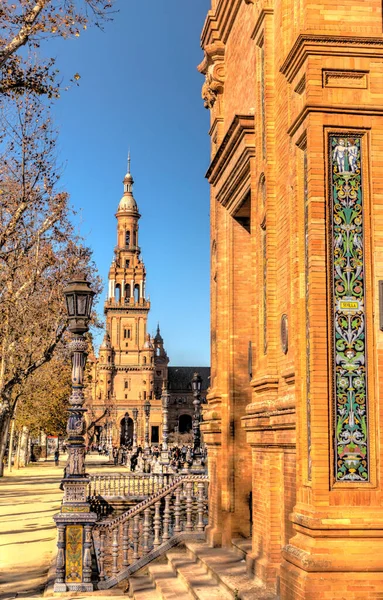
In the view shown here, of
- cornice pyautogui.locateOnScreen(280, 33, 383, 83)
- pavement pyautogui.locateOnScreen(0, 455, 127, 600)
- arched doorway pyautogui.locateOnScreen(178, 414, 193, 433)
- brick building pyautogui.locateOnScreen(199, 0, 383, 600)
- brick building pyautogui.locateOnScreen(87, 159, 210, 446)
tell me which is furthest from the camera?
arched doorway pyautogui.locateOnScreen(178, 414, 193, 433)

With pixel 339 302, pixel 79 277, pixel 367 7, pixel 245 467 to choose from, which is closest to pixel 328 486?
pixel 339 302

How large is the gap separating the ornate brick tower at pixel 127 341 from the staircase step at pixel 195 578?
117819mm

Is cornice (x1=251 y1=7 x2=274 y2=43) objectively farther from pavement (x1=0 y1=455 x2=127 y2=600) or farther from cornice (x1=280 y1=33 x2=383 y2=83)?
pavement (x1=0 y1=455 x2=127 y2=600)

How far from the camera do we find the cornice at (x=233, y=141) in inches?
466

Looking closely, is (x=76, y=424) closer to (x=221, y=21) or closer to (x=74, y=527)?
(x=74, y=527)

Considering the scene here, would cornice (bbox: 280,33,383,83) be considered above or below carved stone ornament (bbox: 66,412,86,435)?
above

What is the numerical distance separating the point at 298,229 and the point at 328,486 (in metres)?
2.54

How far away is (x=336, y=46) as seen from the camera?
8258mm

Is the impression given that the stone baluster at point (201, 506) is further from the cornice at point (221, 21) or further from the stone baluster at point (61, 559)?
the cornice at point (221, 21)

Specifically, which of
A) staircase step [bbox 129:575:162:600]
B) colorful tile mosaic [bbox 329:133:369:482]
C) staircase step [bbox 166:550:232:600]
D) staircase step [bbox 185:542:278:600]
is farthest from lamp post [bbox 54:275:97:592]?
colorful tile mosaic [bbox 329:133:369:482]

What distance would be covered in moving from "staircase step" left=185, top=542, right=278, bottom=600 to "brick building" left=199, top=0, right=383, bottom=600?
0.76 feet

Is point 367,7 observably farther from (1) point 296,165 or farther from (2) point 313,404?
(2) point 313,404

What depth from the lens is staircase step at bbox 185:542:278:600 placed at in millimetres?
9234

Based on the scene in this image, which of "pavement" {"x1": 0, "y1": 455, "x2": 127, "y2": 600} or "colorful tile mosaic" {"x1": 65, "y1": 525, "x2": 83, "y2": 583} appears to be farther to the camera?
"pavement" {"x1": 0, "y1": 455, "x2": 127, "y2": 600}
